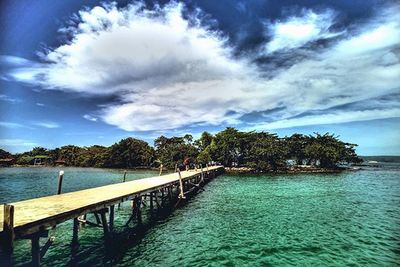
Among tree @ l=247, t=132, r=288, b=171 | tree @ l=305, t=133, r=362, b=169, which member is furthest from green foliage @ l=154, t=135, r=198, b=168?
Result: tree @ l=305, t=133, r=362, b=169

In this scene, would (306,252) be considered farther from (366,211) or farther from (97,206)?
(366,211)

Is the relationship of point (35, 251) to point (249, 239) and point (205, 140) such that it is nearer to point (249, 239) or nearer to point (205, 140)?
point (249, 239)

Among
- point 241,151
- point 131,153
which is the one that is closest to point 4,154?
point 131,153

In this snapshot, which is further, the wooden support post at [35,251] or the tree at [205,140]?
the tree at [205,140]

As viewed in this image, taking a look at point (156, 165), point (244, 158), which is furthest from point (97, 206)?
point (156, 165)

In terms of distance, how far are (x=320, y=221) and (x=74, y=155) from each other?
384 ft

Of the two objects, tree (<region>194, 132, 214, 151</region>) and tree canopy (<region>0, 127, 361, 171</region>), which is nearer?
tree canopy (<region>0, 127, 361, 171</region>)

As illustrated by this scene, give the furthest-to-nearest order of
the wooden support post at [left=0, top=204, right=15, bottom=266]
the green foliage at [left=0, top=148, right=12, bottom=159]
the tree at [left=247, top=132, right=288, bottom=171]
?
the green foliage at [left=0, top=148, right=12, bottom=159] → the tree at [left=247, top=132, right=288, bottom=171] → the wooden support post at [left=0, top=204, right=15, bottom=266]

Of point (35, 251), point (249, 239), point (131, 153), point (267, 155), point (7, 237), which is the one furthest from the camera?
point (131, 153)

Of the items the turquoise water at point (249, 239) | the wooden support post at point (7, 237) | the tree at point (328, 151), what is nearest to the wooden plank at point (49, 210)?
the wooden support post at point (7, 237)

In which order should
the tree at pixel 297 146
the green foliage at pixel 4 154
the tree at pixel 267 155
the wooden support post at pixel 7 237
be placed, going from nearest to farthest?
the wooden support post at pixel 7 237 < the tree at pixel 267 155 < the tree at pixel 297 146 < the green foliage at pixel 4 154

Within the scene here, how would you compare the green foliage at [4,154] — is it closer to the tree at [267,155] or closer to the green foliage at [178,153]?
the green foliage at [178,153]

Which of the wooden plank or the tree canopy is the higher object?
the tree canopy

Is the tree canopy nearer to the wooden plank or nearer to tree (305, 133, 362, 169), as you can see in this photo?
tree (305, 133, 362, 169)
